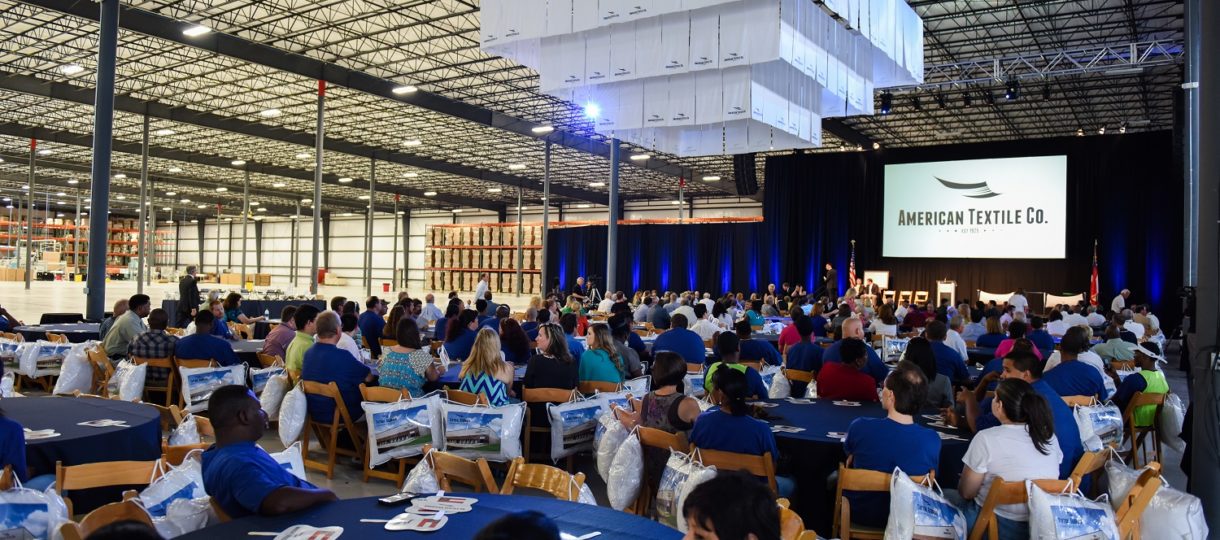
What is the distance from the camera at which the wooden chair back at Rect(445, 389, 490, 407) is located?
491cm

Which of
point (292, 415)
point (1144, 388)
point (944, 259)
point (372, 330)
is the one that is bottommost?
point (292, 415)

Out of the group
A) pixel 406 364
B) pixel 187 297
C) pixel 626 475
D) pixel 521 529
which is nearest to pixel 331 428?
pixel 406 364

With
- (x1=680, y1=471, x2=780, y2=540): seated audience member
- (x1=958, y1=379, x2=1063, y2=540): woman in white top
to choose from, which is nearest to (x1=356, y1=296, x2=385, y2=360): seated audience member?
(x1=958, y1=379, x2=1063, y2=540): woman in white top

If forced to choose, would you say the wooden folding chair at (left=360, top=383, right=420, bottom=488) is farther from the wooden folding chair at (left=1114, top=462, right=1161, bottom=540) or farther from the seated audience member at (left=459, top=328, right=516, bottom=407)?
the wooden folding chair at (left=1114, top=462, right=1161, bottom=540)

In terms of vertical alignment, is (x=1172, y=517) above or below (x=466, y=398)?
below

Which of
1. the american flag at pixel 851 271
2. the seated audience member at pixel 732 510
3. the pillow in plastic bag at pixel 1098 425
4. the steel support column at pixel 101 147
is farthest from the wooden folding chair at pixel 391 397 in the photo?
the american flag at pixel 851 271

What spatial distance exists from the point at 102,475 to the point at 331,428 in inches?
102

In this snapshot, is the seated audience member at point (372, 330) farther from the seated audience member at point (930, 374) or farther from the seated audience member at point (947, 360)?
the seated audience member at point (930, 374)

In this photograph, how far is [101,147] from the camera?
38.7 feet

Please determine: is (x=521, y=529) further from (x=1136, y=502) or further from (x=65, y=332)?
(x=65, y=332)

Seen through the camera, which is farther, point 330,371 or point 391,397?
point 330,371

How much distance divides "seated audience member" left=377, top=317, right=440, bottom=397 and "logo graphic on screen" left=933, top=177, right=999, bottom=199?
16.4 m

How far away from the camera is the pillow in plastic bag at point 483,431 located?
4602 millimetres

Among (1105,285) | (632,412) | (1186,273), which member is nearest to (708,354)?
(632,412)
